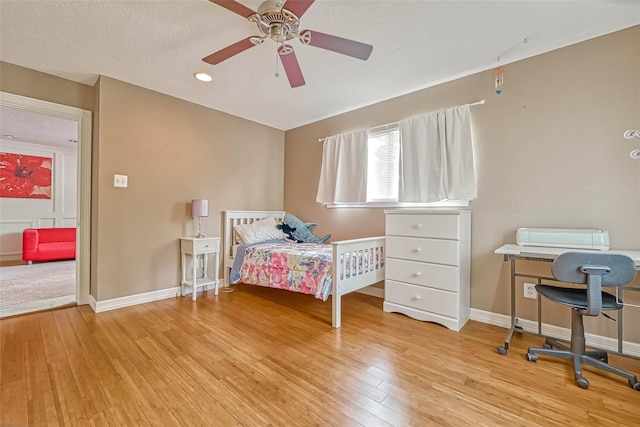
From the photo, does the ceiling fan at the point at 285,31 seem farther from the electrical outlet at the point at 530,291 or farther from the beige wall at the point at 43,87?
the electrical outlet at the point at 530,291

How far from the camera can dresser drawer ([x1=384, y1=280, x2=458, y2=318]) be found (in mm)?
2359

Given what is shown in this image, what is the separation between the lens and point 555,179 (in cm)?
222

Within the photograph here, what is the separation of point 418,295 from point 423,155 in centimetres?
144

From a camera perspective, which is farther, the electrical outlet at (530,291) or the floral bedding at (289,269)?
the floral bedding at (289,269)

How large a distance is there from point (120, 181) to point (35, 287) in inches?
82.1

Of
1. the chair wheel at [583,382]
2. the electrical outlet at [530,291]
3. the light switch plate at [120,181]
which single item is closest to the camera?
the chair wheel at [583,382]

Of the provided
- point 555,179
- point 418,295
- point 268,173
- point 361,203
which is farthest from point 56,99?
point 555,179

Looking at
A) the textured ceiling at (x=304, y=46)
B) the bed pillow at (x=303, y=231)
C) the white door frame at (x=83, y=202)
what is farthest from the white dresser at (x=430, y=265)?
the white door frame at (x=83, y=202)

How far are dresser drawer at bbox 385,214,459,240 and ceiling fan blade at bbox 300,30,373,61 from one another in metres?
1.47

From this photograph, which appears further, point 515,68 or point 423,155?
point 423,155

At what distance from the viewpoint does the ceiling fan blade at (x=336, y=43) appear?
5.41ft

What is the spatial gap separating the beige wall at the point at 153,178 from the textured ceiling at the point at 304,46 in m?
0.34

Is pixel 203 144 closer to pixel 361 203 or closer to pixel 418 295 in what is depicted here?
pixel 361 203

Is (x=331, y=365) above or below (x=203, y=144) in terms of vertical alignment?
below
